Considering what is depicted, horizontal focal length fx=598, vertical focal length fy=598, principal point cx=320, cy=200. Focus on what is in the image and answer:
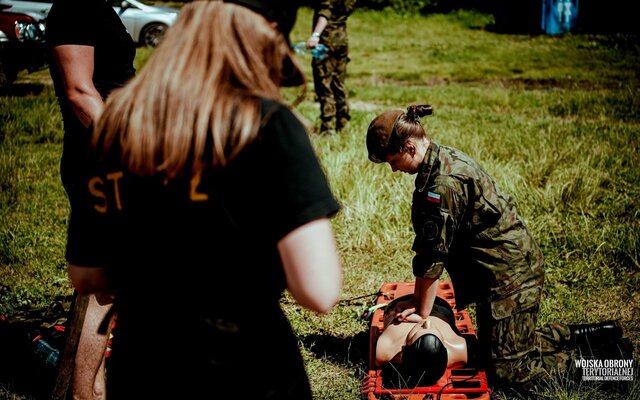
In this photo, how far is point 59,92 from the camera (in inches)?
101

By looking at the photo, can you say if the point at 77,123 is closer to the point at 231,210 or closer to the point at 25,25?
the point at 231,210

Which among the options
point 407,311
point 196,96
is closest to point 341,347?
point 407,311

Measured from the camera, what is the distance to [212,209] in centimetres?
117

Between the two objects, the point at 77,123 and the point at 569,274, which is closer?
the point at 77,123

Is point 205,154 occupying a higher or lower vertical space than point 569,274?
higher

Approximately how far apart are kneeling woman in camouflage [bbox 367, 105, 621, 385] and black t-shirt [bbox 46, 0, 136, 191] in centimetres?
120

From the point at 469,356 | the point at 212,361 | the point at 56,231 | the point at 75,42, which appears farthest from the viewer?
the point at 56,231

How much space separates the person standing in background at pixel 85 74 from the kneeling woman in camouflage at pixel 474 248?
1.23 meters

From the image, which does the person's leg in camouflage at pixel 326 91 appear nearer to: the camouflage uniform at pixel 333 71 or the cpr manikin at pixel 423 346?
the camouflage uniform at pixel 333 71

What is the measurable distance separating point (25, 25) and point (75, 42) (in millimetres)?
9032

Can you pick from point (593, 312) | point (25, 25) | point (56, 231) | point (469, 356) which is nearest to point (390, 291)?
point (469, 356)

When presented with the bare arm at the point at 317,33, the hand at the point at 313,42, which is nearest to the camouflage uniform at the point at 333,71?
the bare arm at the point at 317,33

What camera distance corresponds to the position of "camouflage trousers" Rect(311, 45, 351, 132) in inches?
309

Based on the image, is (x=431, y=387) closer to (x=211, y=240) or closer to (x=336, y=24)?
(x=211, y=240)
